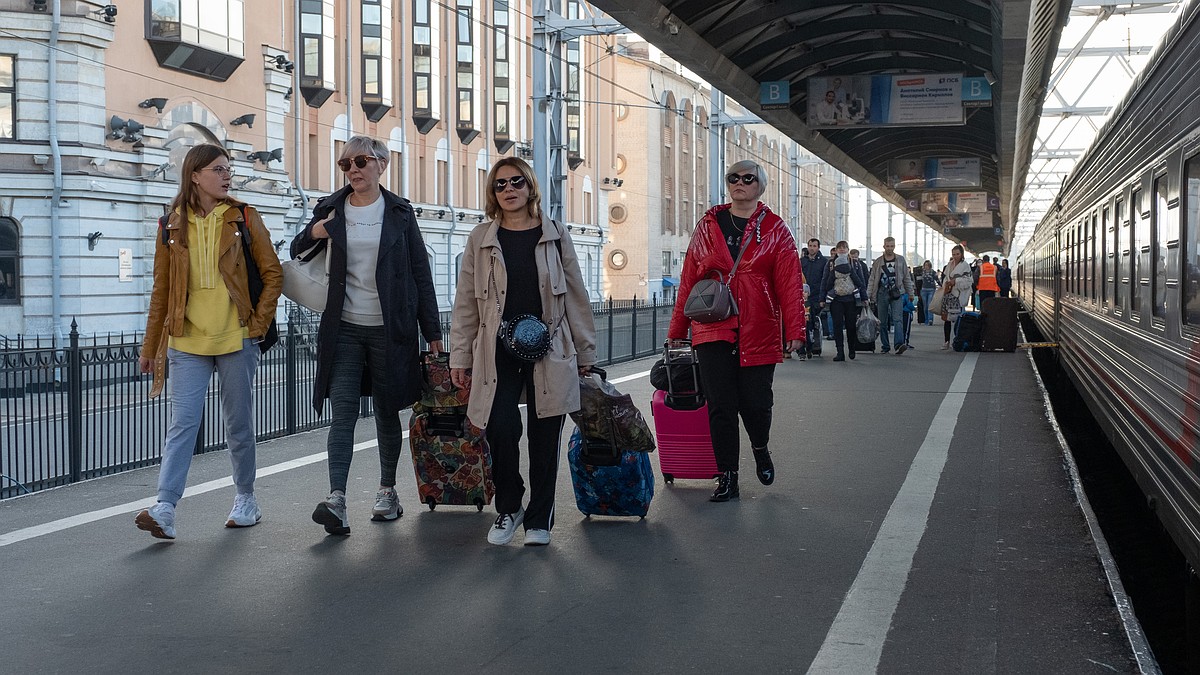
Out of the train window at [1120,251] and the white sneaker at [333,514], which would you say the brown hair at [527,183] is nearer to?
the white sneaker at [333,514]

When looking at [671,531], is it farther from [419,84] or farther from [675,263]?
[675,263]

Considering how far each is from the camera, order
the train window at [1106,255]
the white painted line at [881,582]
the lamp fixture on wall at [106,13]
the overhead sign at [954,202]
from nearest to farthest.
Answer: the white painted line at [881,582], the train window at [1106,255], the lamp fixture on wall at [106,13], the overhead sign at [954,202]

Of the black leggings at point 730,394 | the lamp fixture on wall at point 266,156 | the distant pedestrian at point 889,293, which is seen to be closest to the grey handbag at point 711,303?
the black leggings at point 730,394

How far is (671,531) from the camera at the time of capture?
658 cm

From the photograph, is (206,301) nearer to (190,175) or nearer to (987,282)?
(190,175)

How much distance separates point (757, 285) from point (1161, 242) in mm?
2005

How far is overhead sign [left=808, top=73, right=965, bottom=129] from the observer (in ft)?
65.3

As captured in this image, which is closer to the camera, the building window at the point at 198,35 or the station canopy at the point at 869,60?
the station canopy at the point at 869,60

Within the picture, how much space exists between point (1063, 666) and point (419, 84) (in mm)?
44570

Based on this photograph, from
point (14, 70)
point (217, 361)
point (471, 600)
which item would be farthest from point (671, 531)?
point (14, 70)

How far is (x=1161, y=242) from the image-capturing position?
22.7 feet

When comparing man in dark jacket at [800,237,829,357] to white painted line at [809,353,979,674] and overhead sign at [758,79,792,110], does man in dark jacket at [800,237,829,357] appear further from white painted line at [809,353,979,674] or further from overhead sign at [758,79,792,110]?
white painted line at [809,353,979,674]

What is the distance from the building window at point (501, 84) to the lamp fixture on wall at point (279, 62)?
17.5 metres

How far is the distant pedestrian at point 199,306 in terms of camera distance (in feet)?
21.0
